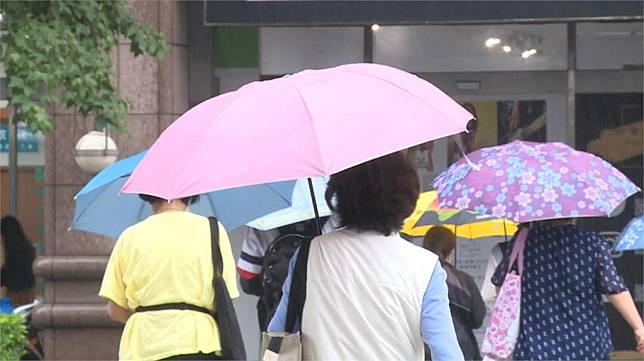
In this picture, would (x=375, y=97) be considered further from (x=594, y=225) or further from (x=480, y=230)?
(x=594, y=225)

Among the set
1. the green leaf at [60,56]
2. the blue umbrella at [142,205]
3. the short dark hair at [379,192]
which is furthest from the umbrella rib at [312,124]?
the green leaf at [60,56]

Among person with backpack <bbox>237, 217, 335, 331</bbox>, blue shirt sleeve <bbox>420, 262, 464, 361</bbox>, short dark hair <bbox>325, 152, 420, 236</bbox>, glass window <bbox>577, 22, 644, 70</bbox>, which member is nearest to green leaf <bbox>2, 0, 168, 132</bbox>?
person with backpack <bbox>237, 217, 335, 331</bbox>

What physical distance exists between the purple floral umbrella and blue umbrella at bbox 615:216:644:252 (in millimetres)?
854

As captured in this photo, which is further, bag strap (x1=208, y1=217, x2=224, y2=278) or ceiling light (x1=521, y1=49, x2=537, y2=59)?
ceiling light (x1=521, y1=49, x2=537, y2=59)

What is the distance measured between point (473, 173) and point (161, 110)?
4829mm

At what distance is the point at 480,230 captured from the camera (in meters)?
8.63

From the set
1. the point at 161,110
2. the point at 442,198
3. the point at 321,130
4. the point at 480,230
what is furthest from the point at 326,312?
the point at 161,110

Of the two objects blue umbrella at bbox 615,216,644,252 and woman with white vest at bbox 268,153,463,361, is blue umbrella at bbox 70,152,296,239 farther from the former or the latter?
woman with white vest at bbox 268,153,463,361

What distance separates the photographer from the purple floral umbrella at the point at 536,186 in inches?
227

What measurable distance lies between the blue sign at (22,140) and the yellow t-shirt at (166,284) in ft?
19.2

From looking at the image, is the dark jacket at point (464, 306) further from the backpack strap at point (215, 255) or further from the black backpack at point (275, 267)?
the backpack strap at point (215, 255)

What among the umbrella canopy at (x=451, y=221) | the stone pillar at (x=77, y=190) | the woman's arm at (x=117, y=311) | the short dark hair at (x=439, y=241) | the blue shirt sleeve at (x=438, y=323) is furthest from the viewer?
the stone pillar at (x=77, y=190)

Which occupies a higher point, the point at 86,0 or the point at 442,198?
the point at 86,0

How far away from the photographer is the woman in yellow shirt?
529 cm
